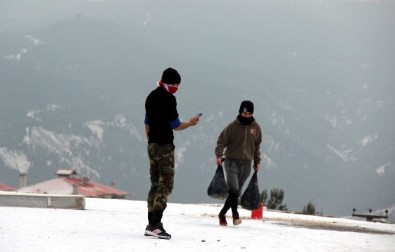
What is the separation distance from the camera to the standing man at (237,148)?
41.1ft

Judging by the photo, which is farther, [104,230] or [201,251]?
[104,230]

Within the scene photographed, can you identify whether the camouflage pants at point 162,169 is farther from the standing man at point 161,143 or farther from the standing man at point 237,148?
the standing man at point 237,148

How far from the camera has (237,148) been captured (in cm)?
1266

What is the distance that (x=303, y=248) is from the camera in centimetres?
A: 966

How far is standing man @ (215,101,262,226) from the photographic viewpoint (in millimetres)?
12531

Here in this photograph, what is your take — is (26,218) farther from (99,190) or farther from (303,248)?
(99,190)

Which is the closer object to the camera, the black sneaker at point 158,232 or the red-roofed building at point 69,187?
the black sneaker at point 158,232

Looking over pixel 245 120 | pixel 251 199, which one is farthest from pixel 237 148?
pixel 251 199

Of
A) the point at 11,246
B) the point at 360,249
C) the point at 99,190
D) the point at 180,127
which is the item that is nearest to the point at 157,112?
the point at 180,127

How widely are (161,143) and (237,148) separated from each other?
11.7 feet

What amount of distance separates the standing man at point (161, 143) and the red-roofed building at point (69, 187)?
137m

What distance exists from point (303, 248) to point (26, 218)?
4282 millimetres

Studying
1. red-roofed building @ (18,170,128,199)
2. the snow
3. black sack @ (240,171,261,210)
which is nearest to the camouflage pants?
the snow

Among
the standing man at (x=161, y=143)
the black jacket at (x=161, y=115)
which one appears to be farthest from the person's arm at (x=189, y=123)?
the black jacket at (x=161, y=115)
